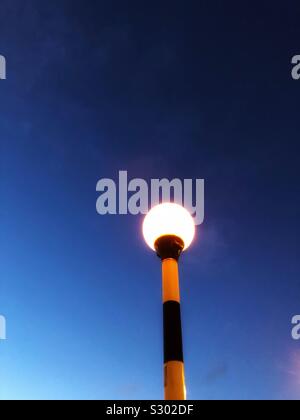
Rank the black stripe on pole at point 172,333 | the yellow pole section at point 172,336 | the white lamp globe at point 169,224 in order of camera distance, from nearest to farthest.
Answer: the yellow pole section at point 172,336 < the black stripe on pole at point 172,333 < the white lamp globe at point 169,224

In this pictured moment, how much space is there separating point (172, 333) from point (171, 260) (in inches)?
36.9

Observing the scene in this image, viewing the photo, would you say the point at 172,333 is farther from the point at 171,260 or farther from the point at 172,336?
the point at 171,260

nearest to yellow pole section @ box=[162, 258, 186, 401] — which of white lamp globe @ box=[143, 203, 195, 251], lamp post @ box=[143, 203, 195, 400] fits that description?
lamp post @ box=[143, 203, 195, 400]

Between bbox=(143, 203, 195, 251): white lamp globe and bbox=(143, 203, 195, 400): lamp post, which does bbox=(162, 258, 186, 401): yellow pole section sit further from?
bbox=(143, 203, 195, 251): white lamp globe

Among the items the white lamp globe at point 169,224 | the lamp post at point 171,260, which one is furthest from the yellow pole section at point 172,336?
the white lamp globe at point 169,224

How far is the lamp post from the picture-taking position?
4246 millimetres

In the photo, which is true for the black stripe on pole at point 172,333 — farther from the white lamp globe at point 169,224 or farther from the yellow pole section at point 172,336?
the white lamp globe at point 169,224

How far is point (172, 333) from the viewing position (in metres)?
4.54

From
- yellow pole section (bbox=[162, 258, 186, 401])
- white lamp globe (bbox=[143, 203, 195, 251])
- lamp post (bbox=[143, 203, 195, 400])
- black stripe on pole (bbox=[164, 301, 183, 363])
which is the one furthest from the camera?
white lamp globe (bbox=[143, 203, 195, 251])

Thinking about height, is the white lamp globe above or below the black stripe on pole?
above

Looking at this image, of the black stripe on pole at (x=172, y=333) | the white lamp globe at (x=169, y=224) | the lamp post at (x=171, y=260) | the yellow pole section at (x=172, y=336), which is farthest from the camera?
the white lamp globe at (x=169, y=224)

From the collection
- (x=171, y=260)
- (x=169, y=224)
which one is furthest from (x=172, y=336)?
(x=169, y=224)

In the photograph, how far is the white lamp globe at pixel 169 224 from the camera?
5312 millimetres
